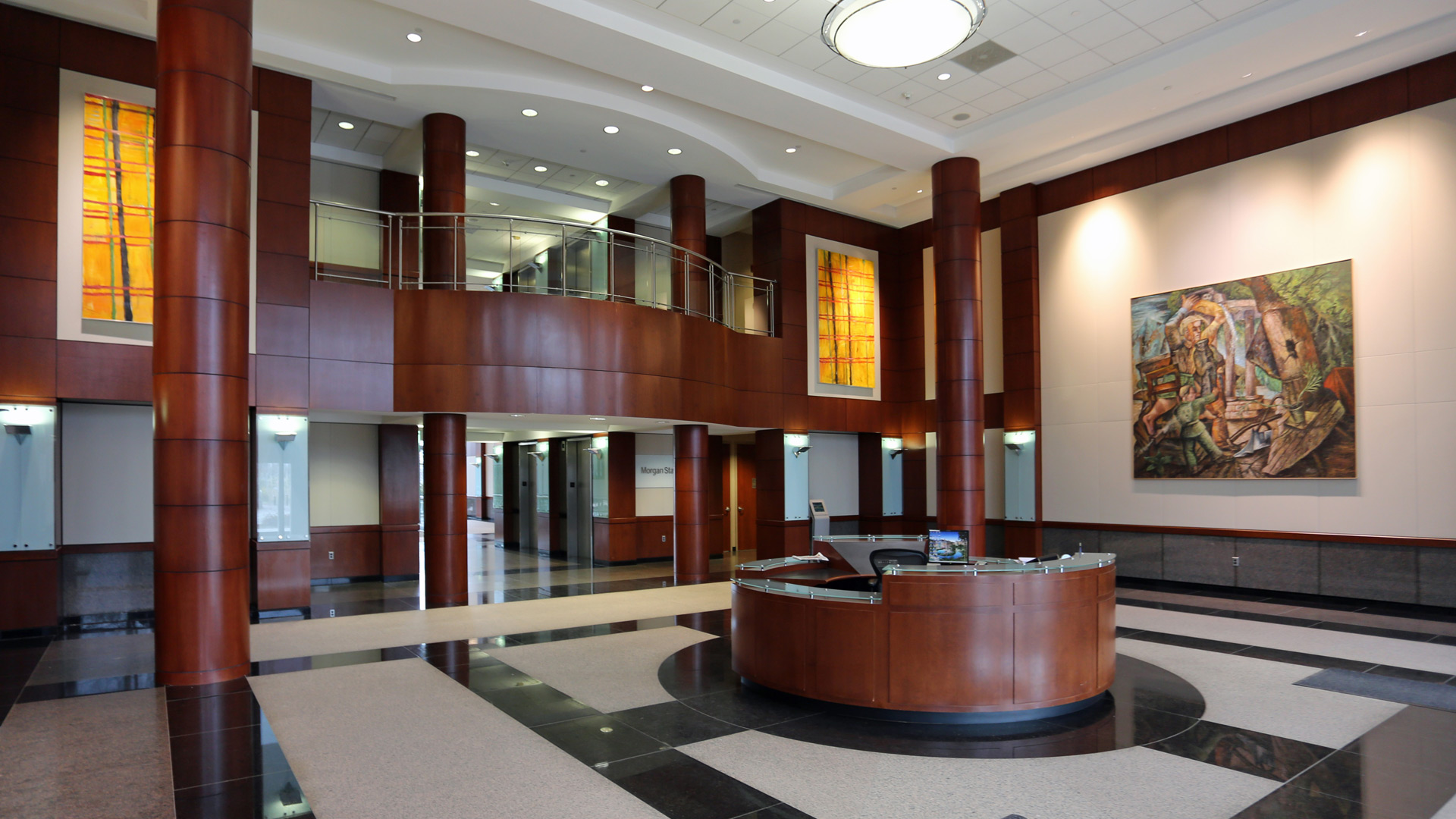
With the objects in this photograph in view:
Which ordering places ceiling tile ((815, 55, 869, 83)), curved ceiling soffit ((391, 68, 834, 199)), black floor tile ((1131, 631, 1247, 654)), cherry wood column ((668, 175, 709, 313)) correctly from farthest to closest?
1. cherry wood column ((668, 175, 709, 313))
2. curved ceiling soffit ((391, 68, 834, 199))
3. ceiling tile ((815, 55, 869, 83))
4. black floor tile ((1131, 631, 1247, 654))

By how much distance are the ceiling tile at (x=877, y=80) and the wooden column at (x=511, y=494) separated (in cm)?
1229

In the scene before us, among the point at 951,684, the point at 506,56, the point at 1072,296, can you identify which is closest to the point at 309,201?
the point at 506,56

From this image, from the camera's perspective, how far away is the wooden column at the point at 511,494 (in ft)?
68.2

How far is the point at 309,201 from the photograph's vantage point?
37.5 feet

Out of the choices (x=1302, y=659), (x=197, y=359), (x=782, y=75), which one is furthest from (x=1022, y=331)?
(x=197, y=359)

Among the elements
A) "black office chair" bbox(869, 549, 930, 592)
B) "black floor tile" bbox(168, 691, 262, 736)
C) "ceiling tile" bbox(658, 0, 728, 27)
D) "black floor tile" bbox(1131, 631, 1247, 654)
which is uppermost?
"ceiling tile" bbox(658, 0, 728, 27)

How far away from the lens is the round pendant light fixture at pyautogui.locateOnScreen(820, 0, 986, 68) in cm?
827

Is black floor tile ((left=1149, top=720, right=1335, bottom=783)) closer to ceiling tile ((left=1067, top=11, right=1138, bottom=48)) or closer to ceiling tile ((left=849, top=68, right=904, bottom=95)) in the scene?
ceiling tile ((left=1067, top=11, right=1138, bottom=48))

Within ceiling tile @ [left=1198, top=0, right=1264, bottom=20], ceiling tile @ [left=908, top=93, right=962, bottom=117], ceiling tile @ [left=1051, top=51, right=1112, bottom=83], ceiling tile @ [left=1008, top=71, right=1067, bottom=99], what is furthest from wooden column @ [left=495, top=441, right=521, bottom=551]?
ceiling tile @ [left=1198, top=0, right=1264, bottom=20]

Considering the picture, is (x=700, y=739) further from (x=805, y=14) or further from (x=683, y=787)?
(x=805, y=14)

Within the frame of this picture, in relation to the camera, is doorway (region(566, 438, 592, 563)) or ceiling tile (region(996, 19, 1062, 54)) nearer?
ceiling tile (region(996, 19, 1062, 54))

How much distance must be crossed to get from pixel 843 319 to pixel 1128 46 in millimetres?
7841

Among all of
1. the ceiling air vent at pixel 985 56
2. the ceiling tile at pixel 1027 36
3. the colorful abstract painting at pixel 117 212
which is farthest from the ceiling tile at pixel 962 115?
the colorful abstract painting at pixel 117 212

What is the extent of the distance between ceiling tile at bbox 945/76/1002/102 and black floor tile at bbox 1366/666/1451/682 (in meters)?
8.76
